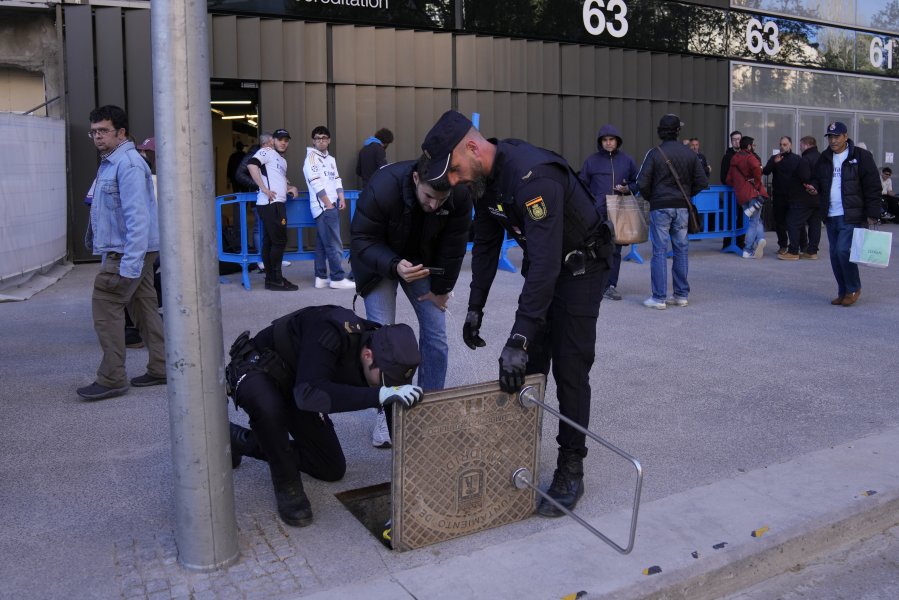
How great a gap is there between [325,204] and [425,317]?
5.49 meters

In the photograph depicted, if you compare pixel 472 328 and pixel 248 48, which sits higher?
pixel 248 48

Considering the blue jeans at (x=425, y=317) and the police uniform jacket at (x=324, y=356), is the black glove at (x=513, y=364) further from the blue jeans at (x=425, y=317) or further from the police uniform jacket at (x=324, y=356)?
the blue jeans at (x=425, y=317)

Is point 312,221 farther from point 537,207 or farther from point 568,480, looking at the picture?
point 537,207

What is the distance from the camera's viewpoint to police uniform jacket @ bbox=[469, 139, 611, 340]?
12.2 feet

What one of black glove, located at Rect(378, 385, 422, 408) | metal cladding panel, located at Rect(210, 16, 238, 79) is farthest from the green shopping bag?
metal cladding panel, located at Rect(210, 16, 238, 79)

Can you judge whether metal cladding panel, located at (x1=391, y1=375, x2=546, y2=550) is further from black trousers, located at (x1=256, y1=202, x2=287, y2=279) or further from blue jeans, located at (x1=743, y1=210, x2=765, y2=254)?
blue jeans, located at (x1=743, y1=210, x2=765, y2=254)

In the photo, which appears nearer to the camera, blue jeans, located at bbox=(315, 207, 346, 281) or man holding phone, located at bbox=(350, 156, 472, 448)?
man holding phone, located at bbox=(350, 156, 472, 448)

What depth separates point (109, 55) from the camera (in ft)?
38.0

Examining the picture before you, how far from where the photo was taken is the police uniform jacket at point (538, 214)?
3.71 meters

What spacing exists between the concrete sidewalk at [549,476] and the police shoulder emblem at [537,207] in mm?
1240

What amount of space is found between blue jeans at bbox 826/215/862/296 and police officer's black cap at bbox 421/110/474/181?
647 cm

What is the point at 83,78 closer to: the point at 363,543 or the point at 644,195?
the point at 644,195

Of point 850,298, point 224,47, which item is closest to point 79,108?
point 224,47

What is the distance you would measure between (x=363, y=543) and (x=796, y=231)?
11019 mm
